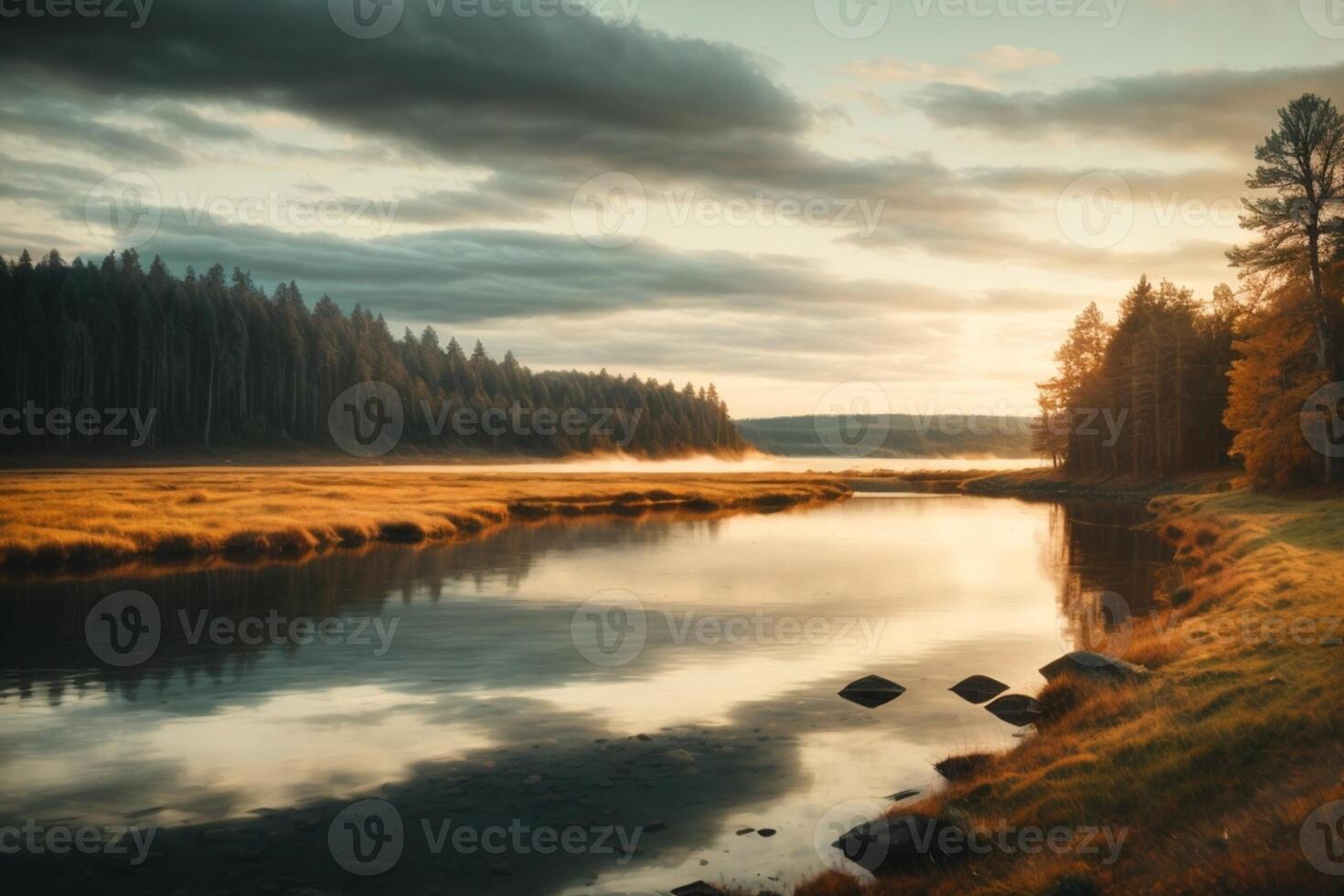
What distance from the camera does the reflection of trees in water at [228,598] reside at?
75.2 ft

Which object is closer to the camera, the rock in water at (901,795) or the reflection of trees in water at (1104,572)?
the rock in water at (901,795)

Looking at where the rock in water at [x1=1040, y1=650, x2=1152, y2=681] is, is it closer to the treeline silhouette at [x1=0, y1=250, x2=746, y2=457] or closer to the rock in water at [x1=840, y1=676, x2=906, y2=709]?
the rock in water at [x1=840, y1=676, x2=906, y2=709]

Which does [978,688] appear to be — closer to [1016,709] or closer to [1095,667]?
[1016,709]

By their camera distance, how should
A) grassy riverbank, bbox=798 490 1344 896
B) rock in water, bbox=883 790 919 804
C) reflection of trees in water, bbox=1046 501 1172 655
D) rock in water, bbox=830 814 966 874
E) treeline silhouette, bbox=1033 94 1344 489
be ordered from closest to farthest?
grassy riverbank, bbox=798 490 1344 896 → rock in water, bbox=830 814 966 874 → rock in water, bbox=883 790 919 804 → reflection of trees in water, bbox=1046 501 1172 655 → treeline silhouette, bbox=1033 94 1344 489

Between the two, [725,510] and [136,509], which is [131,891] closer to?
[136,509]

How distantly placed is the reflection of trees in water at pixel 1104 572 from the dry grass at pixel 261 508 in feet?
105

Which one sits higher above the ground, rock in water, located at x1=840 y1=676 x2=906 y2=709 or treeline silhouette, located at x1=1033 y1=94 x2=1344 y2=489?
treeline silhouette, located at x1=1033 y1=94 x2=1344 y2=489

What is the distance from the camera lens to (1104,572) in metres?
41.7

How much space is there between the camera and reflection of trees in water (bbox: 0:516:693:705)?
22.9m

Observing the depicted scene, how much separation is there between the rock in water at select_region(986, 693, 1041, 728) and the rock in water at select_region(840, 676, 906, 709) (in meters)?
2.19

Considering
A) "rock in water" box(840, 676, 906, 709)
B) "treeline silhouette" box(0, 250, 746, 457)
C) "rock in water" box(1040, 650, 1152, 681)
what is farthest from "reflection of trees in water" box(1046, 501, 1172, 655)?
"treeline silhouette" box(0, 250, 746, 457)

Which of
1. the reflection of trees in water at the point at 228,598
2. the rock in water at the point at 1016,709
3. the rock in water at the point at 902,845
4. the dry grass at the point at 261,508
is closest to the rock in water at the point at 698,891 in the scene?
the rock in water at the point at 902,845

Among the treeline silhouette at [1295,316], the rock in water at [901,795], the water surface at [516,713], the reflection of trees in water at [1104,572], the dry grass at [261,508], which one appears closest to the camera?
the water surface at [516,713]

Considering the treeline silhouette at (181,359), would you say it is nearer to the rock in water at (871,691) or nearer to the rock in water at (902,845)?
the rock in water at (871,691)
